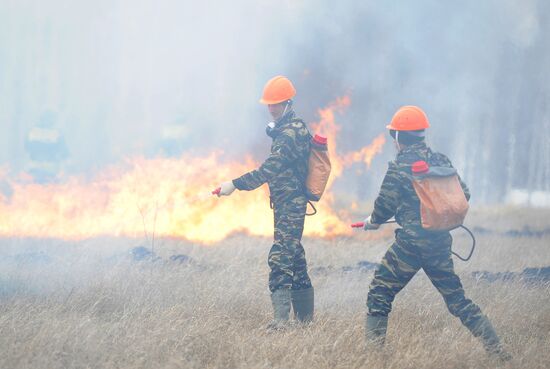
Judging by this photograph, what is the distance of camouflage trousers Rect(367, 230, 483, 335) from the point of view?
17.0ft

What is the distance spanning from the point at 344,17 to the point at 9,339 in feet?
47.2

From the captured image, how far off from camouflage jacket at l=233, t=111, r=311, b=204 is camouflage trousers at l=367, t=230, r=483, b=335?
1.22 meters

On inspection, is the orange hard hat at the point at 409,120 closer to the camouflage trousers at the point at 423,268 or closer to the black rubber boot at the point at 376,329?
the camouflage trousers at the point at 423,268

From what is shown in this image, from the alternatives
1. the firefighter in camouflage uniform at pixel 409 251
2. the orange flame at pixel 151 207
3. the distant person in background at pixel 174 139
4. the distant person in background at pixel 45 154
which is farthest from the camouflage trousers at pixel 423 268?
the distant person in background at pixel 174 139

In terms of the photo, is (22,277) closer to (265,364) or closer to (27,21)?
(265,364)

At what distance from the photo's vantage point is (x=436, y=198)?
495 centimetres

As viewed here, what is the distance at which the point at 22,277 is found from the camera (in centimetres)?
702

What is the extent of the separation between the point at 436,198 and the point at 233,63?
1318cm

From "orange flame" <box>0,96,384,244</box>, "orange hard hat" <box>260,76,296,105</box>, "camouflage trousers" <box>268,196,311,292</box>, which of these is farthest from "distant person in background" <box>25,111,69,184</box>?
"camouflage trousers" <box>268,196,311,292</box>

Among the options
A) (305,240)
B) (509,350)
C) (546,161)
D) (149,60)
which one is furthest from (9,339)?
(546,161)

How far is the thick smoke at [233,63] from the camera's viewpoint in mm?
17375

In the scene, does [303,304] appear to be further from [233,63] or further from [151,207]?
[233,63]

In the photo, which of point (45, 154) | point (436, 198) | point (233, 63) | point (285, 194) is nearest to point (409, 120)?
point (436, 198)

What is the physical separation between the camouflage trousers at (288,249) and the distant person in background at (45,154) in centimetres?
1016
